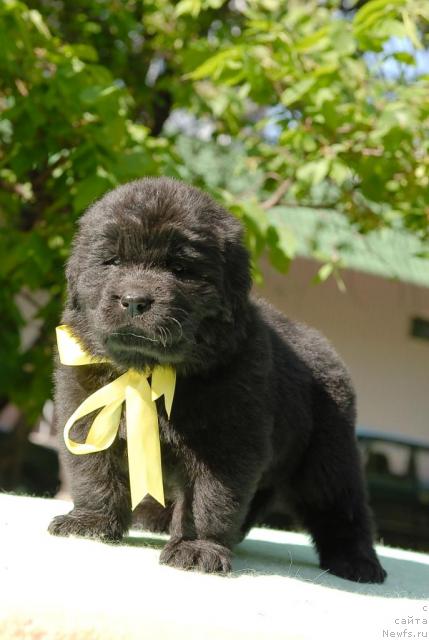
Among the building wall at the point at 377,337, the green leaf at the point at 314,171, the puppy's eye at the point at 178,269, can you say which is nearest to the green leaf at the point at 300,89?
the green leaf at the point at 314,171

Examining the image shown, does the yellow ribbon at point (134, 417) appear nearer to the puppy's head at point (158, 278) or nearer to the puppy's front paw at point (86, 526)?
the puppy's head at point (158, 278)

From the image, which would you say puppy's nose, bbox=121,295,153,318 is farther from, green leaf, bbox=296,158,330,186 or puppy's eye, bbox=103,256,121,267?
green leaf, bbox=296,158,330,186

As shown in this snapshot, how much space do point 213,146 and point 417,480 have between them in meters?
4.52

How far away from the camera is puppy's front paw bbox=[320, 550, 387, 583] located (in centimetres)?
335

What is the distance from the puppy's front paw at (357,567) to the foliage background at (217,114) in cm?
199

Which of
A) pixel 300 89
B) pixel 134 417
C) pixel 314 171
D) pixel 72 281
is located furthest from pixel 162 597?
pixel 314 171

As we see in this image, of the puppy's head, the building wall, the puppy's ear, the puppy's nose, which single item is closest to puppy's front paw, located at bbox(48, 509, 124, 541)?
the puppy's head

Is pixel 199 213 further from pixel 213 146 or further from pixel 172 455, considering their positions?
pixel 213 146

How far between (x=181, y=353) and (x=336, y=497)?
116cm

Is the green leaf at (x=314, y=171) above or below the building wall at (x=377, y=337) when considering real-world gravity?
above

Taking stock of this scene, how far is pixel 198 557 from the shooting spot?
2750mm

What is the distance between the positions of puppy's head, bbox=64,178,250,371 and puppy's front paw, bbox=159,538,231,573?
566 millimetres

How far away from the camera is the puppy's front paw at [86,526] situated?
301 cm

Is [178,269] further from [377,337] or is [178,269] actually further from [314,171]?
[377,337]
